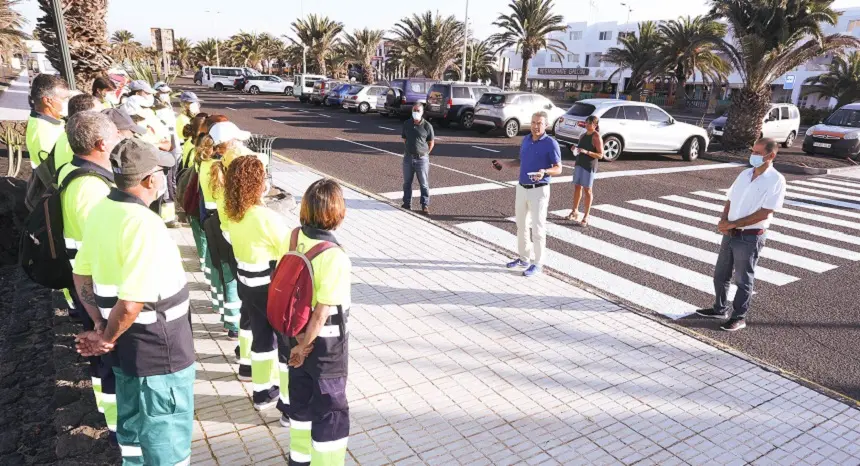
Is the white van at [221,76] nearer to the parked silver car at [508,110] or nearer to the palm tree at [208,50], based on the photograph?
the parked silver car at [508,110]

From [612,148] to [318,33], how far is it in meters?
37.4

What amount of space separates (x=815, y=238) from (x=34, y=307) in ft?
36.7

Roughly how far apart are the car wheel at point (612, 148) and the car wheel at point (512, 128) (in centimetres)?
519

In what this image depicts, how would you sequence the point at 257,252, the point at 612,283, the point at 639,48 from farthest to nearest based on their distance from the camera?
the point at 639,48 → the point at 612,283 → the point at 257,252

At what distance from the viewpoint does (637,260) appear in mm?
7629

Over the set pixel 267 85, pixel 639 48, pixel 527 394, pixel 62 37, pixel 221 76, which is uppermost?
pixel 639 48

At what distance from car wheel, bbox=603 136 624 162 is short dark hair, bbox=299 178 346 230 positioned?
A: 1433 centimetres

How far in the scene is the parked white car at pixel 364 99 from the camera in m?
28.0

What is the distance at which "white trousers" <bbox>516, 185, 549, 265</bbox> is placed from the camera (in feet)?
21.6

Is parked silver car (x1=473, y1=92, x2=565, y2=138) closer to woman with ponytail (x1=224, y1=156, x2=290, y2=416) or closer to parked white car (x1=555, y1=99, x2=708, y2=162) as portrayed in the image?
parked white car (x1=555, y1=99, x2=708, y2=162)

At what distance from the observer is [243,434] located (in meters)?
3.58

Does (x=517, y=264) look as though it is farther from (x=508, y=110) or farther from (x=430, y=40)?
(x=430, y=40)

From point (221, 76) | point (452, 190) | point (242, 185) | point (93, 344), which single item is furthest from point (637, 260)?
point (221, 76)

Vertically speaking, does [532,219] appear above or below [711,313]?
above
